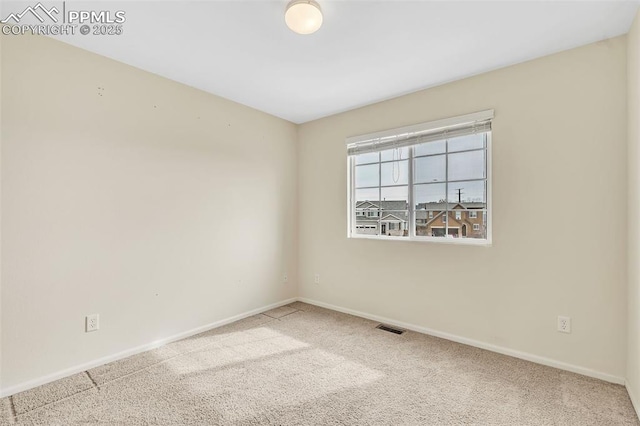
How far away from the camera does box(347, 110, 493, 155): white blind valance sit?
2.70 m

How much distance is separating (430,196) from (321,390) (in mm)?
2069

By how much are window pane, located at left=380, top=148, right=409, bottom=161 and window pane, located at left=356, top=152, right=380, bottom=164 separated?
8 centimetres

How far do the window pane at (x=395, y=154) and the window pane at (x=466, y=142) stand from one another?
1.56 ft

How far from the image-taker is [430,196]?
3059 millimetres

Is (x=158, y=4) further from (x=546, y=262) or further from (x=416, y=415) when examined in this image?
(x=546, y=262)

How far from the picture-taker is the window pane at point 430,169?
2.98 meters

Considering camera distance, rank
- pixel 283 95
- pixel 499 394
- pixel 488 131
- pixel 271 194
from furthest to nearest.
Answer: pixel 271 194
pixel 283 95
pixel 488 131
pixel 499 394

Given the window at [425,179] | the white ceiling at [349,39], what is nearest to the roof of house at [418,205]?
the window at [425,179]

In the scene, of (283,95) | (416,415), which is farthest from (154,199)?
(416,415)

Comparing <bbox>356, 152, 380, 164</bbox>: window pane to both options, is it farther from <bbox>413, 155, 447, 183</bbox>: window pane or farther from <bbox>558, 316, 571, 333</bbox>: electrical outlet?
<bbox>558, 316, 571, 333</bbox>: electrical outlet

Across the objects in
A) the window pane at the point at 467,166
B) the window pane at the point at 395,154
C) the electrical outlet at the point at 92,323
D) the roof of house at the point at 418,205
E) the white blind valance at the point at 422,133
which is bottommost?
the electrical outlet at the point at 92,323

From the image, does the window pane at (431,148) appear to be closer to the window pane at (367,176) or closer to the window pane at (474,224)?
the window pane at (367,176)

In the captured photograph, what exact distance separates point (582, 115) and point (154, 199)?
3.57 meters

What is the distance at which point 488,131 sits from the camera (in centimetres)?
265
